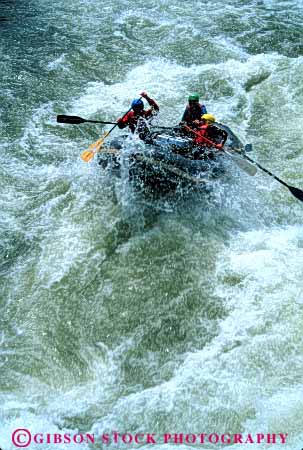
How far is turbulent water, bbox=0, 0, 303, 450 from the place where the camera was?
15.6 feet

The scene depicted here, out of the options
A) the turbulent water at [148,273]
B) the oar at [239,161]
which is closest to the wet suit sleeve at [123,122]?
the turbulent water at [148,273]

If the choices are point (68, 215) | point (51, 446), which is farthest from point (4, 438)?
point (68, 215)

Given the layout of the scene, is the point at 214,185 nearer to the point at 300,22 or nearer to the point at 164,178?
the point at 164,178

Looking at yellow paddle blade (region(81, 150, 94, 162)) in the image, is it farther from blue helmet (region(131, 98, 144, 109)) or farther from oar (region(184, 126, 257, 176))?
oar (region(184, 126, 257, 176))

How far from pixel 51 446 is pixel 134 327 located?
158cm

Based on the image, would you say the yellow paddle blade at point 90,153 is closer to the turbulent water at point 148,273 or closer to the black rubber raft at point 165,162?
the black rubber raft at point 165,162

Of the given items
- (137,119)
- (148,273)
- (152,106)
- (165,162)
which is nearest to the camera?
(148,273)

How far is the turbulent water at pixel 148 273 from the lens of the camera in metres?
4.77

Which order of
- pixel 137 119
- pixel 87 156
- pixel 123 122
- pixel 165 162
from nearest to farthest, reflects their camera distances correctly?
pixel 165 162, pixel 87 156, pixel 123 122, pixel 137 119

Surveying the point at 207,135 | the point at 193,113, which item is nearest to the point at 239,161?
the point at 207,135

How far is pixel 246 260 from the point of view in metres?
6.04

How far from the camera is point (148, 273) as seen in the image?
5980 millimetres

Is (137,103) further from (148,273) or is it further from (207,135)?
(148,273)

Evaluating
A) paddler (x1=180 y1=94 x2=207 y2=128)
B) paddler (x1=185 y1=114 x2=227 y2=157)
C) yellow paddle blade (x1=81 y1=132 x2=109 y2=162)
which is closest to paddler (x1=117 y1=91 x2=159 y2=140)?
yellow paddle blade (x1=81 y1=132 x2=109 y2=162)
